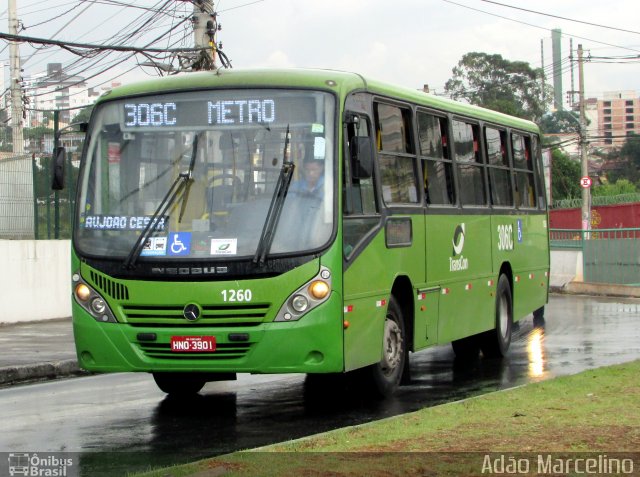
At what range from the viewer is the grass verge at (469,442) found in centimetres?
719

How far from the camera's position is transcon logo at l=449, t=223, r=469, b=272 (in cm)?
1386

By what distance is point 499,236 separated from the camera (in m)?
15.9

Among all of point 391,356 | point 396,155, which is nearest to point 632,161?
point 396,155

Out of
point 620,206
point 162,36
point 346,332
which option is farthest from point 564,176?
point 346,332

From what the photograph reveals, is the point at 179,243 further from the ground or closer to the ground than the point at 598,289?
further from the ground

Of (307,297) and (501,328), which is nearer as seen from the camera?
(307,297)

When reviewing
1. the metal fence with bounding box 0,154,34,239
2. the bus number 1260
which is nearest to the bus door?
the bus number 1260

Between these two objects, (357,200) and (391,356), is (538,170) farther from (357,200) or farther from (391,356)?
(357,200)

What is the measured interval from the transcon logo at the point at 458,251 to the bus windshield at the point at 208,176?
3791 mm

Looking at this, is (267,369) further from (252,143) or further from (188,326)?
(252,143)

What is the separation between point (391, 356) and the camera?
11914 millimetres

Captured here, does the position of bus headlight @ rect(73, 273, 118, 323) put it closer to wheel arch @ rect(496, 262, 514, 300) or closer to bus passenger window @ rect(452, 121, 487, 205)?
bus passenger window @ rect(452, 121, 487, 205)

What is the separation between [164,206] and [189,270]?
2.12 ft

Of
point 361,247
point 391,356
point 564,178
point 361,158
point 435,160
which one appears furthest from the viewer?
point 564,178
